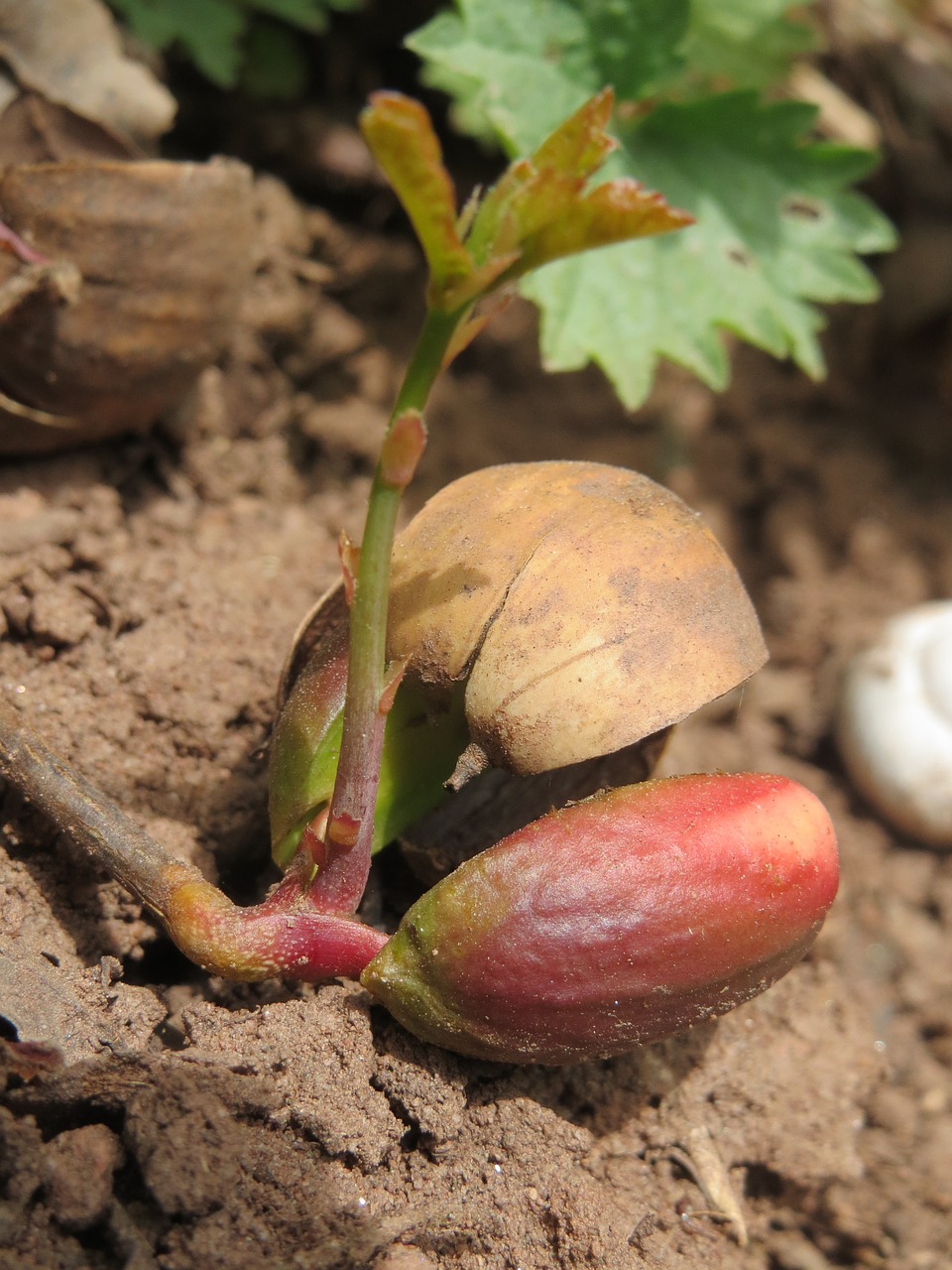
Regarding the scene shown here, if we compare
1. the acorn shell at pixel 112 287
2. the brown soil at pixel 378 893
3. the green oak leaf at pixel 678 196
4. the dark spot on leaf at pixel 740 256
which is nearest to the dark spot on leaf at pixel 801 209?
the green oak leaf at pixel 678 196

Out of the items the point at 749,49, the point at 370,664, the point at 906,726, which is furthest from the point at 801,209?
the point at 370,664

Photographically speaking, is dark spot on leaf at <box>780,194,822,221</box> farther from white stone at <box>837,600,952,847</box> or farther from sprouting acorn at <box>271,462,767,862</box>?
sprouting acorn at <box>271,462,767,862</box>

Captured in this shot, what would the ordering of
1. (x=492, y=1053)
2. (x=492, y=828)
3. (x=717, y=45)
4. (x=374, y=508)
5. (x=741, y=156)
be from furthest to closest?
(x=717, y=45)
(x=741, y=156)
(x=492, y=828)
(x=492, y=1053)
(x=374, y=508)

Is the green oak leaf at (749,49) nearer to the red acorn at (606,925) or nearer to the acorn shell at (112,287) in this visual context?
the acorn shell at (112,287)

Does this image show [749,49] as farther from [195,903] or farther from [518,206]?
[195,903]

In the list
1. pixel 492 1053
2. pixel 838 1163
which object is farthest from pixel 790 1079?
pixel 492 1053

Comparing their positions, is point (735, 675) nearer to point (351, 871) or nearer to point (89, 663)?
point (351, 871)
